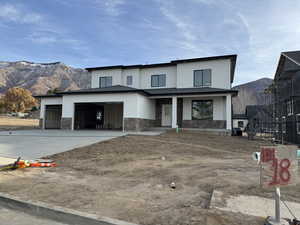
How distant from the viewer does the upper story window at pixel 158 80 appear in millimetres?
21656

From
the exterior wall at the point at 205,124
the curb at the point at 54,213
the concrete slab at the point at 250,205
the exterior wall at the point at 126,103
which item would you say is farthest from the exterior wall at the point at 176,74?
the curb at the point at 54,213

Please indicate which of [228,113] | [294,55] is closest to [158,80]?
[228,113]

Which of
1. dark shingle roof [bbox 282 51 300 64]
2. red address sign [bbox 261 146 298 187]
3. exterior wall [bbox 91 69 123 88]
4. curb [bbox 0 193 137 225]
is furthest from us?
exterior wall [bbox 91 69 123 88]

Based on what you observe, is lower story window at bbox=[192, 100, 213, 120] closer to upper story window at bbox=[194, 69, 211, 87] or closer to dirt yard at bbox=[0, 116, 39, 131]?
upper story window at bbox=[194, 69, 211, 87]

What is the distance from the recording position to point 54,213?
3.32 m

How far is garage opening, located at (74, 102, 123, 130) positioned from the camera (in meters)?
23.4

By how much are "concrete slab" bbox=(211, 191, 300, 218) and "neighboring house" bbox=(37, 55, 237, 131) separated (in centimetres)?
1350

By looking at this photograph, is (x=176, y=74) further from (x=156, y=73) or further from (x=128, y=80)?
(x=128, y=80)

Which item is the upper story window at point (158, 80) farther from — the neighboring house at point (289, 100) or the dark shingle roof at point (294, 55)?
the dark shingle roof at point (294, 55)

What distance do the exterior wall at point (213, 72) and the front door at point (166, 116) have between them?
8.54ft

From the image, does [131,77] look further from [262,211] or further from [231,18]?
[262,211]

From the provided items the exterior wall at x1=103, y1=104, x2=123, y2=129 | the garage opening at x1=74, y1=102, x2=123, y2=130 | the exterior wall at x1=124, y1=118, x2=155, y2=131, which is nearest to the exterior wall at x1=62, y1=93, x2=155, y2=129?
the exterior wall at x1=124, y1=118, x2=155, y2=131

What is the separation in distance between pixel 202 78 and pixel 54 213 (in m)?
18.9

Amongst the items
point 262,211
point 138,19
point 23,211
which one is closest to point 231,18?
point 138,19
